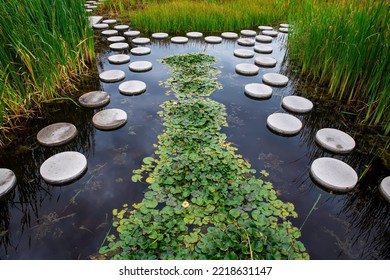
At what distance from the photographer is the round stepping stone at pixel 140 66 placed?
4.84 m

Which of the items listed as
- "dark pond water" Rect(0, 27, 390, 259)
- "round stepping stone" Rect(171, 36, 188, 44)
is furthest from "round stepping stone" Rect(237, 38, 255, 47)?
"dark pond water" Rect(0, 27, 390, 259)

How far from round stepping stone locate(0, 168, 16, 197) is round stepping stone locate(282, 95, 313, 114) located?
11.6 ft

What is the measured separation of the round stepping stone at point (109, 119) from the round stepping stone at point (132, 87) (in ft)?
2.17

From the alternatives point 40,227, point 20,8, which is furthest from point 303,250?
point 20,8

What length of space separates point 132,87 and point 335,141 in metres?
3.10

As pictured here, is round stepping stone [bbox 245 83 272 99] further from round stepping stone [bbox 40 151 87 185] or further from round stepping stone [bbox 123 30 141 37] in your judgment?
round stepping stone [bbox 123 30 141 37]

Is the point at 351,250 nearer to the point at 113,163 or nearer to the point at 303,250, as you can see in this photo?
the point at 303,250

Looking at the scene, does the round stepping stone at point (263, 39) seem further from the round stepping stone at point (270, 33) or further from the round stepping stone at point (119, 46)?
the round stepping stone at point (119, 46)

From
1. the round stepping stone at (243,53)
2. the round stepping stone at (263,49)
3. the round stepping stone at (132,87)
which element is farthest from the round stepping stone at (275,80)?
the round stepping stone at (132,87)

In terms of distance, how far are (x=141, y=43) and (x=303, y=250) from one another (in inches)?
224

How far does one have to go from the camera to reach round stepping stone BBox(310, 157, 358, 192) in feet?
8.13

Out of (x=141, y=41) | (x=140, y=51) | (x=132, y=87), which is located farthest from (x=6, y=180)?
(x=141, y=41)

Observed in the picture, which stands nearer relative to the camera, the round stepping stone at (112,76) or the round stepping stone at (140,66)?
the round stepping stone at (112,76)

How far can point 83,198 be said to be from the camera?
93.2 inches
